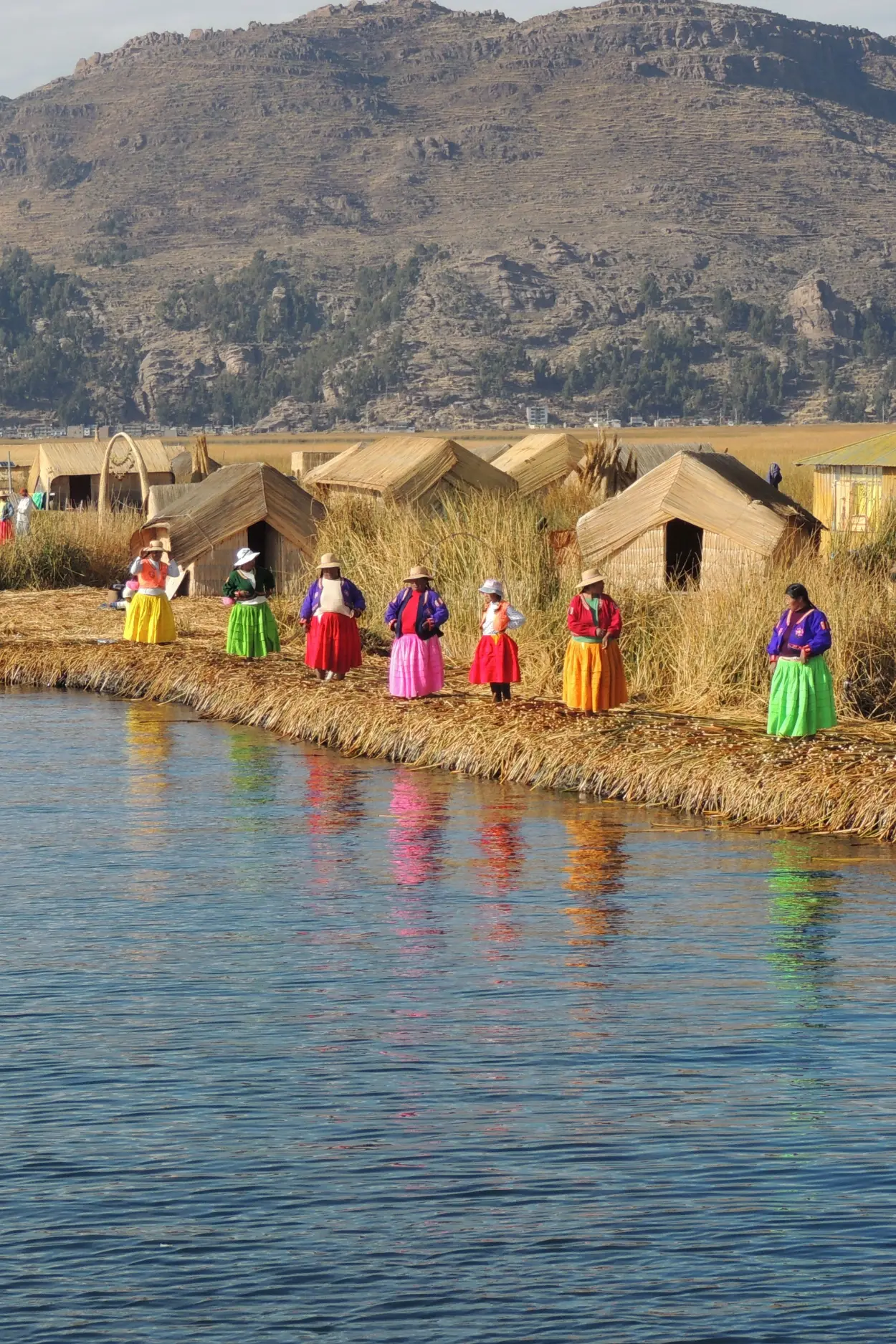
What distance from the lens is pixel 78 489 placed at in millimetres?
51812

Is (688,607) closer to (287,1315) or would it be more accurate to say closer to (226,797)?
(226,797)

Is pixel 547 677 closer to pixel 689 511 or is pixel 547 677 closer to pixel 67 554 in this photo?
pixel 689 511

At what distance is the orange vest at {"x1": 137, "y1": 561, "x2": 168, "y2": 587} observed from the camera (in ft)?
82.9

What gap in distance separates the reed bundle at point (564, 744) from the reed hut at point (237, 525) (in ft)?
22.7

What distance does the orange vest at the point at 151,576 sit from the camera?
82.9 ft

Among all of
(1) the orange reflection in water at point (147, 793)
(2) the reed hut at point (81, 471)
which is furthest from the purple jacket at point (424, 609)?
(2) the reed hut at point (81, 471)

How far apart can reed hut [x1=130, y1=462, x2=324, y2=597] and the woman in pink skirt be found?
35.7 ft

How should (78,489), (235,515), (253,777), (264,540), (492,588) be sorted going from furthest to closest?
(78,489), (264,540), (235,515), (492,588), (253,777)

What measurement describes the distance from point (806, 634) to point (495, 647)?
12.3 ft

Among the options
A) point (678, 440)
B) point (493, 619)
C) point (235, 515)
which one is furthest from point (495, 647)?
point (678, 440)

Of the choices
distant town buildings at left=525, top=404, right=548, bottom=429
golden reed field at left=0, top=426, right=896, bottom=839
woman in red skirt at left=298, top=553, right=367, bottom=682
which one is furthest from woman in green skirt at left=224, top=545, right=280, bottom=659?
distant town buildings at left=525, top=404, right=548, bottom=429

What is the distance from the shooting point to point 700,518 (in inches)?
1028

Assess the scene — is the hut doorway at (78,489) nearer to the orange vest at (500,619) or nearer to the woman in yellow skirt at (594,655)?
the orange vest at (500,619)

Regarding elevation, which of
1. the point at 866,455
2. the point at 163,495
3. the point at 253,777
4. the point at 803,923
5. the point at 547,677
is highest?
the point at 866,455
